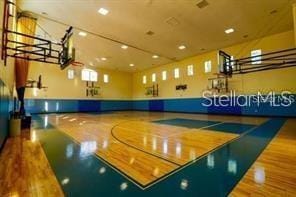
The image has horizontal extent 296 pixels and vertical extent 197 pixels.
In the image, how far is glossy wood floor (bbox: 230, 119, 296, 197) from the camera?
1.81 metres

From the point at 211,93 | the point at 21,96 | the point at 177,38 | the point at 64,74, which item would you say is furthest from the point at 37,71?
the point at 211,93

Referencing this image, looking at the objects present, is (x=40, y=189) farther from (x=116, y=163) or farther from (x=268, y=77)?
(x=268, y=77)

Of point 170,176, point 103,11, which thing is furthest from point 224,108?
point 170,176

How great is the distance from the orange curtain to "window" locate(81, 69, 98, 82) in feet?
28.0

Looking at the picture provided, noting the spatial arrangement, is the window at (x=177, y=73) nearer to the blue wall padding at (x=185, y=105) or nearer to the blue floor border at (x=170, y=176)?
the blue wall padding at (x=185, y=105)

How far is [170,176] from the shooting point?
217cm

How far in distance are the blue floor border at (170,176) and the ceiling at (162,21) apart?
521 cm

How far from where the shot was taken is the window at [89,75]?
15320 millimetres

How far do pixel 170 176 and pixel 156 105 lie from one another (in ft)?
45.2

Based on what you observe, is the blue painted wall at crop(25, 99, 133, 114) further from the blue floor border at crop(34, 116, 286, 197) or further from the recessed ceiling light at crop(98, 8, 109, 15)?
the blue floor border at crop(34, 116, 286, 197)

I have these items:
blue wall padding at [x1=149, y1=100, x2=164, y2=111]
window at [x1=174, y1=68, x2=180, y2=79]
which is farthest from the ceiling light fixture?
blue wall padding at [x1=149, y1=100, x2=164, y2=111]

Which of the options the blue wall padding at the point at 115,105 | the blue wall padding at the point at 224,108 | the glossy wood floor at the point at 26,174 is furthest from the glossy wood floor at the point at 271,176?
the blue wall padding at the point at 115,105

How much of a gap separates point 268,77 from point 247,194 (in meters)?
9.17

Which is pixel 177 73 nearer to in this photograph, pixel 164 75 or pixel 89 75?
pixel 164 75
